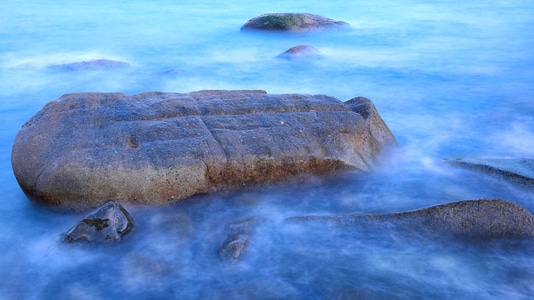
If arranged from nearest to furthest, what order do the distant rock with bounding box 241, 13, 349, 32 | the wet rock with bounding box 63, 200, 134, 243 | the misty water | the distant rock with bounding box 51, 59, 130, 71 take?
the misty water, the wet rock with bounding box 63, 200, 134, 243, the distant rock with bounding box 51, 59, 130, 71, the distant rock with bounding box 241, 13, 349, 32

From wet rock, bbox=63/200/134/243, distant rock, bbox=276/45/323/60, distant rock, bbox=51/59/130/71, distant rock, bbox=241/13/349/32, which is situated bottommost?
wet rock, bbox=63/200/134/243

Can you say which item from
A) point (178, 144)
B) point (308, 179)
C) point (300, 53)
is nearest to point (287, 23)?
point (300, 53)

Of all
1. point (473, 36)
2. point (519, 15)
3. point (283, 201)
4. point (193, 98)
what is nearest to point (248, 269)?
point (283, 201)

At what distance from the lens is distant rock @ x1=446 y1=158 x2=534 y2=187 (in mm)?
4867

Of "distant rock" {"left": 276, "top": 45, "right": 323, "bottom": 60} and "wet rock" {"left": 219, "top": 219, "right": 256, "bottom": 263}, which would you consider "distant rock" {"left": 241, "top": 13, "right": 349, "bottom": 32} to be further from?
"wet rock" {"left": 219, "top": 219, "right": 256, "bottom": 263}

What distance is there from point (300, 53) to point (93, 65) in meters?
4.09

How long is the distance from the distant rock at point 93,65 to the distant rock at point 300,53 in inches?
126

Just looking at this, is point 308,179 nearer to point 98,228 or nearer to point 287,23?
point 98,228

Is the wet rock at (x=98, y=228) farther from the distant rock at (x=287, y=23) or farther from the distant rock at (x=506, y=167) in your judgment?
the distant rock at (x=287, y=23)

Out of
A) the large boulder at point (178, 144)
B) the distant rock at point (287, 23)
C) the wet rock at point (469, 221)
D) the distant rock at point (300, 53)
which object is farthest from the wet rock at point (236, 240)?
the distant rock at point (287, 23)

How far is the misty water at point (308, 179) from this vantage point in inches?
143

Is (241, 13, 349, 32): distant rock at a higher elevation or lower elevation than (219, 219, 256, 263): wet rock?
higher

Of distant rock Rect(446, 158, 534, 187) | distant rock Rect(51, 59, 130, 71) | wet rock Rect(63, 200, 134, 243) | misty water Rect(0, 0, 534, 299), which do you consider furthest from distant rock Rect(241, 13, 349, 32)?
wet rock Rect(63, 200, 134, 243)

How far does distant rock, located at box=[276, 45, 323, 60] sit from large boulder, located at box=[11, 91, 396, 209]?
16.1 feet
